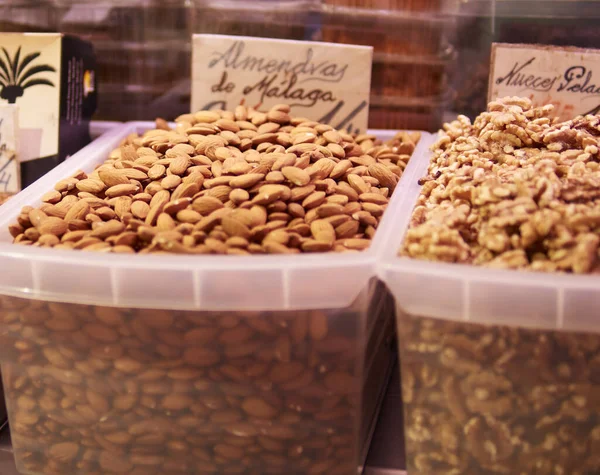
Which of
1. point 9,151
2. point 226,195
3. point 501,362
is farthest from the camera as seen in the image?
point 9,151

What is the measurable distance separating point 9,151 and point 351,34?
682mm

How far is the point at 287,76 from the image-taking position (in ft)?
4.25

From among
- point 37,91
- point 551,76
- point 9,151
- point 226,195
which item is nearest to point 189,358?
point 226,195

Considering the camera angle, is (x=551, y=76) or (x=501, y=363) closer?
(x=501, y=363)

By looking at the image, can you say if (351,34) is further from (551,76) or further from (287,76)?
(551,76)

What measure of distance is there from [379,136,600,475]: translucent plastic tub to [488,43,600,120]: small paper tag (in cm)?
60

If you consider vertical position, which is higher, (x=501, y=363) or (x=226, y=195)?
(x=226, y=195)

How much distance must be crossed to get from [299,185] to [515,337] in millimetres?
372

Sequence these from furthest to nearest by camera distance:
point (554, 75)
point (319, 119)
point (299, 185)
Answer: point (319, 119)
point (554, 75)
point (299, 185)

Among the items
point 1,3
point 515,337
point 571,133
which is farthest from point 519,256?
point 1,3

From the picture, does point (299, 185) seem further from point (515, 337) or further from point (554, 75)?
point (554, 75)

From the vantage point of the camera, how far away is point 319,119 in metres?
1.32

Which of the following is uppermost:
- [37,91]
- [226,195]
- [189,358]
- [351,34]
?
[351,34]

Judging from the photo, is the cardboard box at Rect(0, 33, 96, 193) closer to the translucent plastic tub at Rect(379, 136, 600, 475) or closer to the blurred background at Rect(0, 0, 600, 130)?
the blurred background at Rect(0, 0, 600, 130)
